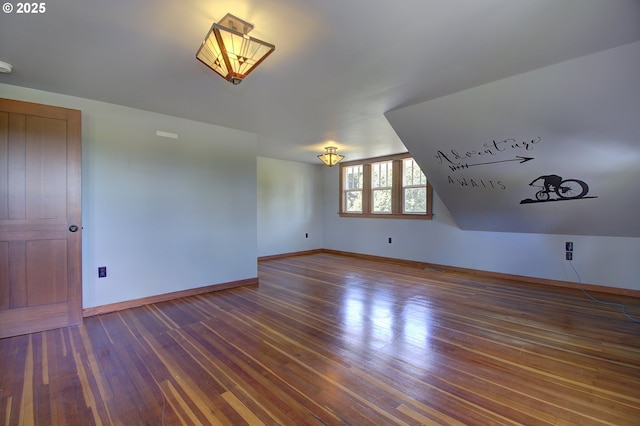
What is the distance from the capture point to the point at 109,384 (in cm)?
191

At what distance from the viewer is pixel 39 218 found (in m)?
2.75

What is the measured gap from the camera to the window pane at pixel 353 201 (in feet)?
23.1

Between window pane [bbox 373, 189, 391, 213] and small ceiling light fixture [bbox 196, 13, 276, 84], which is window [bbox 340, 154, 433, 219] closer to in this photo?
window pane [bbox 373, 189, 391, 213]

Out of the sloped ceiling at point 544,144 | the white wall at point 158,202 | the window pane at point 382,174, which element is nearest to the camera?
the sloped ceiling at point 544,144

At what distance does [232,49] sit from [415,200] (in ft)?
16.1

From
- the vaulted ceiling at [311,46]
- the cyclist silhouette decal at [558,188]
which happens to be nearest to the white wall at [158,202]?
the vaulted ceiling at [311,46]

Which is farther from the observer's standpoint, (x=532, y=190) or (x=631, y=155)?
(x=532, y=190)

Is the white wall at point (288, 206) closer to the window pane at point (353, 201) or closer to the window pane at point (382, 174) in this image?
the window pane at point (353, 201)

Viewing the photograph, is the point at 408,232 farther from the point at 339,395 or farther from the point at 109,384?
the point at 109,384

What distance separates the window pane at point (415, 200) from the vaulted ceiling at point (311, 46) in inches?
119

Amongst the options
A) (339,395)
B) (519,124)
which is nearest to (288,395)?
(339,395)

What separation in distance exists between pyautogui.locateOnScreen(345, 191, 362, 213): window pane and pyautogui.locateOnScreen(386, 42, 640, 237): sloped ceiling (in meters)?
2.74

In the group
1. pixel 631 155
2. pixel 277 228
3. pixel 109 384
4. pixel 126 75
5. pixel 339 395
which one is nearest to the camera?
pixel 339 395

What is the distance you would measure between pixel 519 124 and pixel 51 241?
15.8 feet
